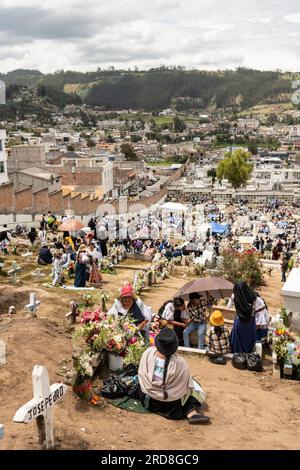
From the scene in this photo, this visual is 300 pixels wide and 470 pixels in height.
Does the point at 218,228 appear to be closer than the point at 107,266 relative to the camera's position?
No

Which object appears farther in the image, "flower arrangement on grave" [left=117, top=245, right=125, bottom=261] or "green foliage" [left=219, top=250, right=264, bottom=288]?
"flower arrangement on grave" [left=117, top=245, right=125, bottom=261]

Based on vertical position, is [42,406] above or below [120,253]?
above

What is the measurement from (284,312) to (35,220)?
17.7 m

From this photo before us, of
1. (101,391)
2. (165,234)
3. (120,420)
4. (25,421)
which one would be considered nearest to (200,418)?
(120,420)

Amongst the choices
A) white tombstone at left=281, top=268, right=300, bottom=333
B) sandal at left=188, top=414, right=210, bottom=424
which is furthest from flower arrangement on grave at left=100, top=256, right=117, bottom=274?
sandal at left=188, top=414, right=210, bottom=424

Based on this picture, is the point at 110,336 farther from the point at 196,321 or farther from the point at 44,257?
the point at 44,257

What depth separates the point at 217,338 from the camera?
7031mm

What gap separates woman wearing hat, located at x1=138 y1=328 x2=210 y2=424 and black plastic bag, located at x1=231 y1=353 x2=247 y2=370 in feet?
5.74

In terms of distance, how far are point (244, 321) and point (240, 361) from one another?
549 mm

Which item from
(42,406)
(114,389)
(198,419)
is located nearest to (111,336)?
(114,389)

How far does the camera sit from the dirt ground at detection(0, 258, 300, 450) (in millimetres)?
4465

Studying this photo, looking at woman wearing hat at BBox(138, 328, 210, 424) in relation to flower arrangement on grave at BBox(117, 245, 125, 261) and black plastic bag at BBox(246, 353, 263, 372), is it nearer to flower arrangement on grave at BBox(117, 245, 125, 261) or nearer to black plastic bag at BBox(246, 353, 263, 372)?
black plastic bag at BBox(246, 353, 263, 372)

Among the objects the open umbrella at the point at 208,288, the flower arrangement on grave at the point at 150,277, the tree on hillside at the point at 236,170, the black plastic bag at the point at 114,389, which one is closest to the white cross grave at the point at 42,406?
the black plastic bag at the point at 114,389

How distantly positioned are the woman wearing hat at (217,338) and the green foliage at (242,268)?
5681 millimetres
